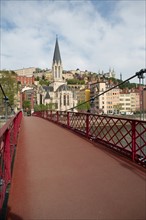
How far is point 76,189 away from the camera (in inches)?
134

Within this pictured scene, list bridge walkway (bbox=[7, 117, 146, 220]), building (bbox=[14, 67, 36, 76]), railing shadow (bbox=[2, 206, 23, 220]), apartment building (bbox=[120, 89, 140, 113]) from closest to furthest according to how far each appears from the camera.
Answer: railing shadow (bbox=[2, 206, 23, 220])
bridge walkway (bbox=[7, 117, 146, 220])
apartment building (bbox=[120, 89, 140, 113])
building (bbox=[14, 67, 36, 76])

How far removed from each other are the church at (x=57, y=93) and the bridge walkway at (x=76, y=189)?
8252 centimetres

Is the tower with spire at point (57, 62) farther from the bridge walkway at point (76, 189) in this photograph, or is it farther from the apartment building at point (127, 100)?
the bridge walkway at point (76, 189)

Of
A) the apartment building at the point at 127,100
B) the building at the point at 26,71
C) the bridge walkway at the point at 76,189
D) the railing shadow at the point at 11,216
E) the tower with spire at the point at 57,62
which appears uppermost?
the building at the point at 26,71

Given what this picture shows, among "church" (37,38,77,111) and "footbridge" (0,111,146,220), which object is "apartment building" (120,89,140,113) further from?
"footbridge" (0,111,146,220)

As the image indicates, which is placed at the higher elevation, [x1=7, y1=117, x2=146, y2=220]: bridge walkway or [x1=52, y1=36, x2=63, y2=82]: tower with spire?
[x1=52, y1=36, x2=63, y2=82]: tower with spire

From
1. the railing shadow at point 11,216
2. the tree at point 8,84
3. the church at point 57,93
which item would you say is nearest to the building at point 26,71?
the church at point 57,93

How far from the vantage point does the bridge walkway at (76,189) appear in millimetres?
2752

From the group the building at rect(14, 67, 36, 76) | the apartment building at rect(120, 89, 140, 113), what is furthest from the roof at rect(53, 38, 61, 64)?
the building at rect(14, 67, 36, 76)

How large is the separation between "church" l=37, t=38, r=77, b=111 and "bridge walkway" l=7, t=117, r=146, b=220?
82.5 m

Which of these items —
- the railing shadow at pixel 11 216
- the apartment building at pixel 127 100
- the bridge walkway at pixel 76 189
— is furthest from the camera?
the apartment building at pixel 127 100

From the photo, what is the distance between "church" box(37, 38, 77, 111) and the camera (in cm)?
9087

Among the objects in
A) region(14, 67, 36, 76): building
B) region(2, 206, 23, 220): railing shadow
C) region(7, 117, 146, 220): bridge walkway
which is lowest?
region(2, 206, 23, 220): railing shadow

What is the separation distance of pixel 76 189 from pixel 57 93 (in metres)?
91.7
